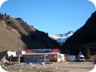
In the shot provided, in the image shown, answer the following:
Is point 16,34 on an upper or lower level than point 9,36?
upper

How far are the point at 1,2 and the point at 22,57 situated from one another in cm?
1459

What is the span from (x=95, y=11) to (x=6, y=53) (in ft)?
88.9

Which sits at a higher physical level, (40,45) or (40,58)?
(40,45)

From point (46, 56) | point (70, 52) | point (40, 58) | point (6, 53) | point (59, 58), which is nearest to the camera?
point (40, 58)

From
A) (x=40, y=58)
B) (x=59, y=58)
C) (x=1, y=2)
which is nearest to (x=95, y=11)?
(x=1, y=2)

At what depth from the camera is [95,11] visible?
5.70 meters

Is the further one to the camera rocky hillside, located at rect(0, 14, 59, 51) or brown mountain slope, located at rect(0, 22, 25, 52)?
brown mountain slope, located at rect(0, 22, 25, 52)

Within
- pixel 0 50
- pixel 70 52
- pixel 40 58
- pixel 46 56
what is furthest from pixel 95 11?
pixel 0 50

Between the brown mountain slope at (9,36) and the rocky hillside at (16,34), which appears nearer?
the rocky hillside at (16,34)

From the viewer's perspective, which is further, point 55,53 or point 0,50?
point 0,50

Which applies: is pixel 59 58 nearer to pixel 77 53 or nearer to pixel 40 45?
pixel 77 53

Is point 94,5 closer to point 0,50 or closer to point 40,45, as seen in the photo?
point 40,45

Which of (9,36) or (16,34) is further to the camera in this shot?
(16,34)

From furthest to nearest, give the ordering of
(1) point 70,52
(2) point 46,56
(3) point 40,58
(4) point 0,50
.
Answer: (4) point 0,50
(1) point 70,52
(2) point 46,56
(3) point 40,58
